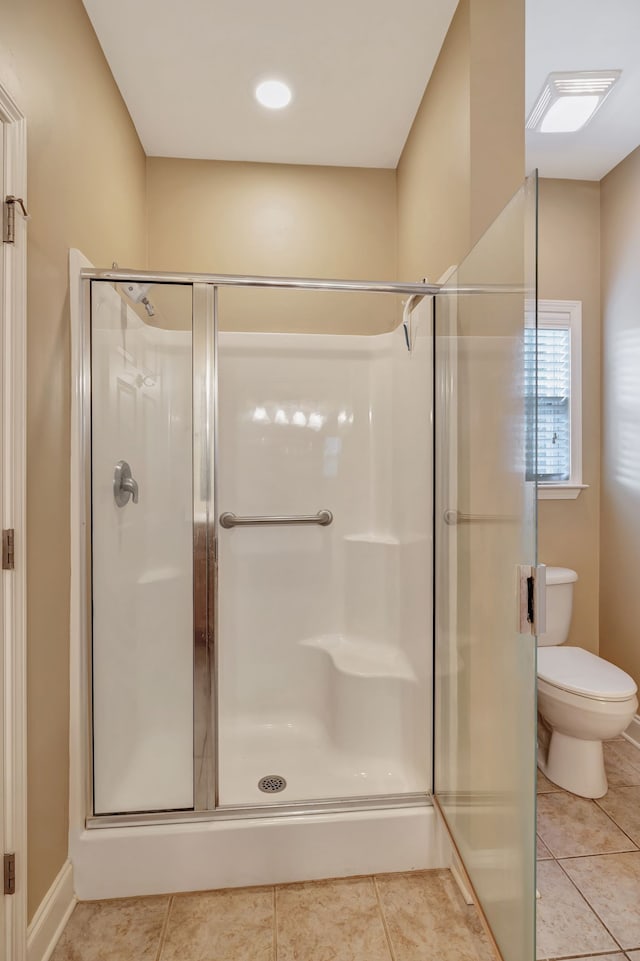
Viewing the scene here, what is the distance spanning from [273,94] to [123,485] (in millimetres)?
1660

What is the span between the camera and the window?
2.64 m

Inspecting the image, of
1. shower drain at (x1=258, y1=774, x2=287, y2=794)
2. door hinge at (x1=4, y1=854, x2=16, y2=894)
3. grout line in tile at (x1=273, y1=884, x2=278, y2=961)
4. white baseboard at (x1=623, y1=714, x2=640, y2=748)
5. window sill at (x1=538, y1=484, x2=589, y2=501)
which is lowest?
grout line in tile at (x1=273, y1=884, x2=278, y2=961)

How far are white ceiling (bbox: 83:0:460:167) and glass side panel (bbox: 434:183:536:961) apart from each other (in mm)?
948

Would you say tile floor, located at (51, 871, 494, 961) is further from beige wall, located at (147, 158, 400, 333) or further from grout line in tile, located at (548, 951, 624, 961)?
beige wall, located at (147, 158, 400, 333)

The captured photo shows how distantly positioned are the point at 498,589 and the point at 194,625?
0.96m

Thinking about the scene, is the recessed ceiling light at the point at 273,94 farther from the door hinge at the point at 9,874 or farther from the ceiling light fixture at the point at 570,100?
the door hinge at the point at 9,874

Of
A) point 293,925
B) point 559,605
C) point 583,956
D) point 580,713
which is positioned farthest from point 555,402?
point 293,925

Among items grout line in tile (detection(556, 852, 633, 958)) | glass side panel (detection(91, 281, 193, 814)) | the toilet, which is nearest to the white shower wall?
glass side panel (detection(91, 281, 193, 814))

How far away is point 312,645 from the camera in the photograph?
2.29 meters

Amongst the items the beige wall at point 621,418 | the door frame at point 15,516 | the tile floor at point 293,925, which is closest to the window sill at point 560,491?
the beige wall at point 621,418

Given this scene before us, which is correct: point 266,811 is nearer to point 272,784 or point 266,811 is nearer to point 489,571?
point 272,784

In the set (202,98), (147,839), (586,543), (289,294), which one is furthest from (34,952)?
(202,98)

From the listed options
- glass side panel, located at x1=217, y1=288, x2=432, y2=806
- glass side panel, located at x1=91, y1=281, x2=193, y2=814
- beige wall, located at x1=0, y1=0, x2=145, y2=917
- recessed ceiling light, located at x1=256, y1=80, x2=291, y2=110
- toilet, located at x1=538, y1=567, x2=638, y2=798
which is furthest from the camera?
glass side panel, located at x1=217, y1=288, x2=432, y2=806

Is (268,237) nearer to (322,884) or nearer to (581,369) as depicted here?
(581,369)
